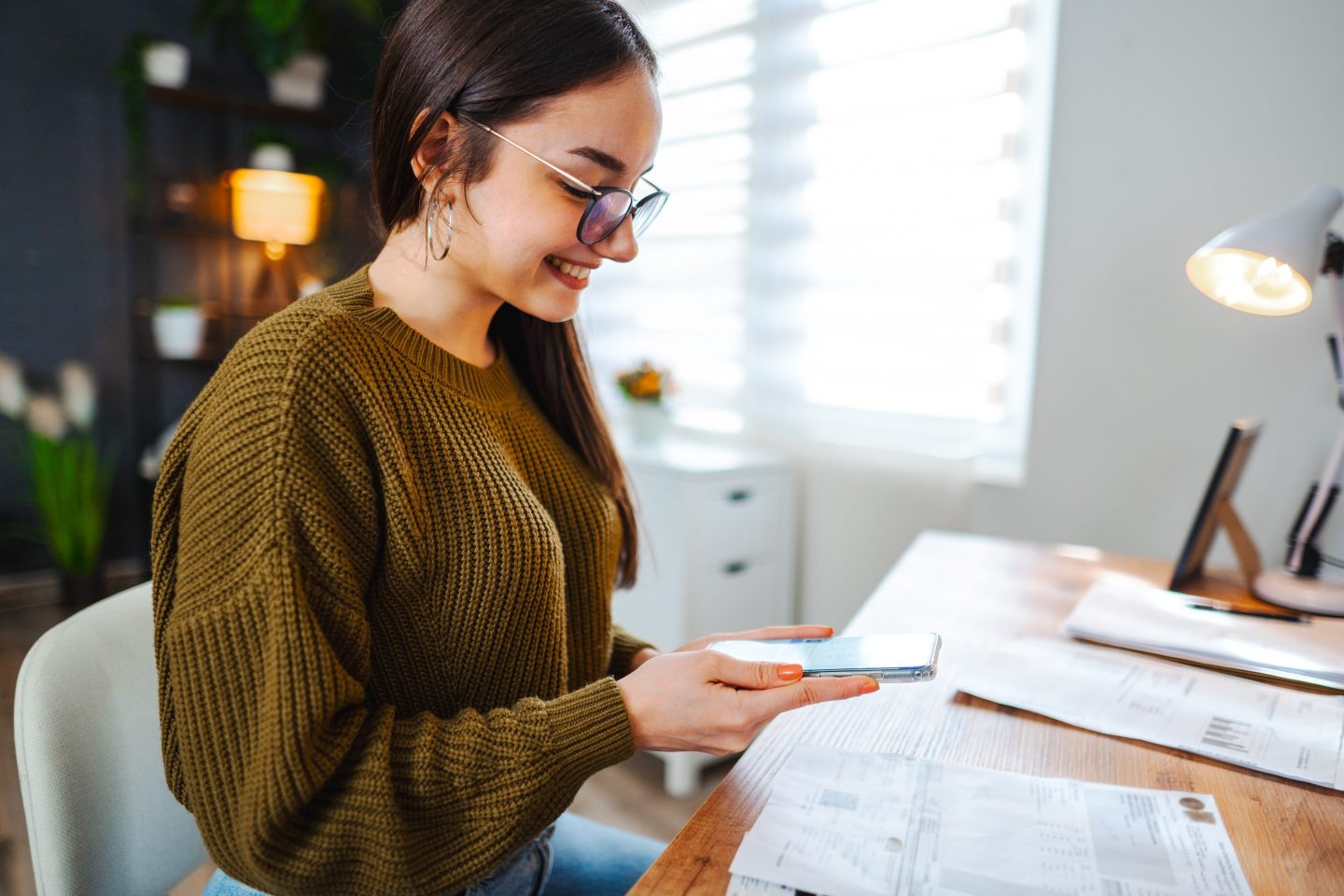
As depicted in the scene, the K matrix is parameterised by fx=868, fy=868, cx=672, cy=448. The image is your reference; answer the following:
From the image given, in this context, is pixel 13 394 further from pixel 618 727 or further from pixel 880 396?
pixel 618 727

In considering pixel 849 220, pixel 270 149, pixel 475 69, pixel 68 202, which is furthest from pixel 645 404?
pixel 68 202

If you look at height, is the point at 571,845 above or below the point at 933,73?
below

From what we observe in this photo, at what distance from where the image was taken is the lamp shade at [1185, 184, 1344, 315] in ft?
3.49

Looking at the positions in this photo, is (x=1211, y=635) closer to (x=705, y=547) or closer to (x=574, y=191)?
(x=574, y=191)

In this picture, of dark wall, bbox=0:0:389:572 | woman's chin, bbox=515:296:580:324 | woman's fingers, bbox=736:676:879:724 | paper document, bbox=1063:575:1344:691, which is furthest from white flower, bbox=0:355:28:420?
paper document, bbox=1063:575:1344:691

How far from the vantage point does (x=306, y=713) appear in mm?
611

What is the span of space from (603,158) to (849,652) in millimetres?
502

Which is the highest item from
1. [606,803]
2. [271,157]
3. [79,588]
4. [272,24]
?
[272,24]

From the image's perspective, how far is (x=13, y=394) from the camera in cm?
282

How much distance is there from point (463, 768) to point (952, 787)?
1.28 ft

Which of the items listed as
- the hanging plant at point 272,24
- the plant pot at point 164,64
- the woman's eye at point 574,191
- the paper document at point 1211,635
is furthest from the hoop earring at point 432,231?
the plant pot at point 164,64

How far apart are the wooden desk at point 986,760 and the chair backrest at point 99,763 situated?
494mm

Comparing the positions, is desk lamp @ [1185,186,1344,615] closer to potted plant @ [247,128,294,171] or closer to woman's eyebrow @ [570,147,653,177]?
woman's eyebrow @ [570,147,653,177]

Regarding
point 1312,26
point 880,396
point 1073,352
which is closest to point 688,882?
point 1073,352
